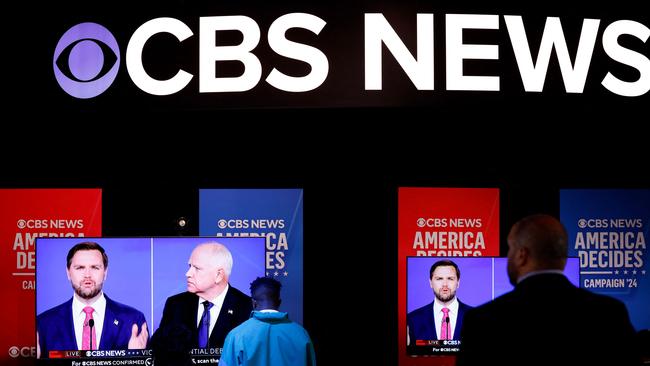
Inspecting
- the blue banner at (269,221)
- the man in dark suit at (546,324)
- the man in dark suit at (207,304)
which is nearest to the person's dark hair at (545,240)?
the man in dark suit at (546,324)

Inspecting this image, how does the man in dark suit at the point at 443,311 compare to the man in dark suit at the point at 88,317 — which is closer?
the man in dark suit at the point at 88,317

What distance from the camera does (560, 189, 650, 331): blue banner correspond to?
7117mm

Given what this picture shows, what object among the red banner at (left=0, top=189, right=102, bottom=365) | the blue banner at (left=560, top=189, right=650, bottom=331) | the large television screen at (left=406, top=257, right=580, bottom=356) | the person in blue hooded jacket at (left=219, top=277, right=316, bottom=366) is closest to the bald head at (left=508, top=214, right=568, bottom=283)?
the person in blue hooded jacket at (left=219, top=277, right=316, bottom=366)

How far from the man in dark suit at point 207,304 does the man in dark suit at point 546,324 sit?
11.4 ft

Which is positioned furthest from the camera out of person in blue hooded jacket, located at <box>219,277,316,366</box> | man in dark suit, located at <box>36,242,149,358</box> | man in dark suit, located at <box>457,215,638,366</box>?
man in dark suit, located at <box>36,242,149,358</box>

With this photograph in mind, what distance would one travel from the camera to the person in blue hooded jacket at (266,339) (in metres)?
4.36

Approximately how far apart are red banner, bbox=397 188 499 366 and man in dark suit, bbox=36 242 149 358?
2.42m

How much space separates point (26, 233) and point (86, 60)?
2.00 meters

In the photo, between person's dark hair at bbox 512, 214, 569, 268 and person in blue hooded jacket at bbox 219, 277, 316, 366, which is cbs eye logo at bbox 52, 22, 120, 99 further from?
person's dark hair at bbox 512, 214, 569, 268

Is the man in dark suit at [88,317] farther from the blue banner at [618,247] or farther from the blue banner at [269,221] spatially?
the blue banner at [618,247]

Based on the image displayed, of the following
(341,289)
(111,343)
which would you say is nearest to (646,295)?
(341,289)

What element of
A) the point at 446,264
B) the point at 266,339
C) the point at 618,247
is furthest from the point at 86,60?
the point at 618,247

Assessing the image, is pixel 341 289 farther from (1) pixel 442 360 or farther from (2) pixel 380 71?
(2) pixel 380 71

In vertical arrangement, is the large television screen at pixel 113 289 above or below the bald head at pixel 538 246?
below
